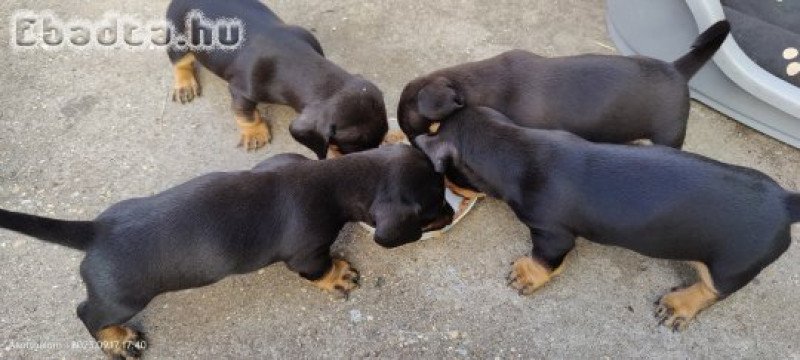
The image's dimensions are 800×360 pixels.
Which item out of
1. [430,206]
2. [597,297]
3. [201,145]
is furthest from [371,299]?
[201,145]

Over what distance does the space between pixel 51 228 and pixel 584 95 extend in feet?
9.19

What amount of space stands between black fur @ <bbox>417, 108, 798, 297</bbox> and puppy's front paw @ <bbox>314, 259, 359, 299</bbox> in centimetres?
85

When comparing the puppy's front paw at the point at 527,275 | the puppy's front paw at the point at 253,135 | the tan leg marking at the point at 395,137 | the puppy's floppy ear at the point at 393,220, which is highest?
the puppy's floppy ear at the point at 393,220

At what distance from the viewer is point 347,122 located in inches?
152

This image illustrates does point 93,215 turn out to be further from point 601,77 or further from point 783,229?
point 783,229

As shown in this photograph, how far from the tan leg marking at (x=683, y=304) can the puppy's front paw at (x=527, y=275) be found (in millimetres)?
658

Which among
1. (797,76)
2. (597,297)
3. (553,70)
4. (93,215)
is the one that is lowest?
(597,297)

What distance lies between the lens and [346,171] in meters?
Answer: 3.45

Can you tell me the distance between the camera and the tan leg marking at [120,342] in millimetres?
3551

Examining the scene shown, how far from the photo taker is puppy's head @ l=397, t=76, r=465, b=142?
3.70 meters

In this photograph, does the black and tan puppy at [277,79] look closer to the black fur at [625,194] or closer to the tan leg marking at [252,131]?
the tan leg marking at [252,131]

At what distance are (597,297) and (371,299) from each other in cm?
131

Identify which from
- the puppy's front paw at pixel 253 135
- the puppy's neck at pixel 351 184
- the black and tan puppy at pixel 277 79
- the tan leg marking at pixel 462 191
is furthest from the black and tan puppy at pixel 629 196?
the puppy's front paw at pixel 253 135

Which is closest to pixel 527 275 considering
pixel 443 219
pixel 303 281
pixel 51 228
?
pixel 443 219
